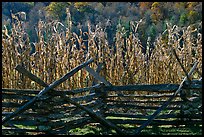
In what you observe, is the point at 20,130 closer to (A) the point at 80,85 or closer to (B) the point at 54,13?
(A) the point at 80,85

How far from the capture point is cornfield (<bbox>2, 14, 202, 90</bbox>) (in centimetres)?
786

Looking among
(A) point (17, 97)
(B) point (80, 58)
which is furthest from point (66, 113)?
(B) point (80, 58)

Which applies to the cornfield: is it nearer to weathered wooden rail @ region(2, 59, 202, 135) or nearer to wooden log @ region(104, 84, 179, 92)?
weathered wooden rail @ region(2, 59, 202, 135)

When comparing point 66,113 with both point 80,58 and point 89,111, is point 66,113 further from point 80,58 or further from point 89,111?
point 80,58

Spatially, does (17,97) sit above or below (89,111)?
above

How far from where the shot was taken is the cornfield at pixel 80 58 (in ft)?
25.8

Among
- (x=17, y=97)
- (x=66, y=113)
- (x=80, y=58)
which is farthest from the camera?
(x=80, y=58)

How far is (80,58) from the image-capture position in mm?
8211

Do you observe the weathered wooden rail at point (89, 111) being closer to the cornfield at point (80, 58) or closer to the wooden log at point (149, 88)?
the wooden log at point (149, 88)

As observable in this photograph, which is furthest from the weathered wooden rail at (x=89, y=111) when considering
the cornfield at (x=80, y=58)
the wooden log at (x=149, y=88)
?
the cornfield at (x=80, y=58)

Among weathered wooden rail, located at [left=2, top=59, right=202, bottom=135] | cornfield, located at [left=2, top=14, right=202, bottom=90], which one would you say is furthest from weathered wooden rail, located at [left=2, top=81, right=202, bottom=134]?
cornfield, located at [left=2, top=14, right=202, bottom=90]

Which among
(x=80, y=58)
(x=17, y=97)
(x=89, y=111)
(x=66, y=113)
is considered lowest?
(x=66, y=113)

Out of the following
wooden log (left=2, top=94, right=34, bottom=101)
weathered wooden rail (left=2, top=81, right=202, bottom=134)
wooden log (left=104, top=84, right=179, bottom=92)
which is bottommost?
weathered wooden rail (left=2, top=81, right=202, bottom=134)

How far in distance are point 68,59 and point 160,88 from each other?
2605 millimetres
